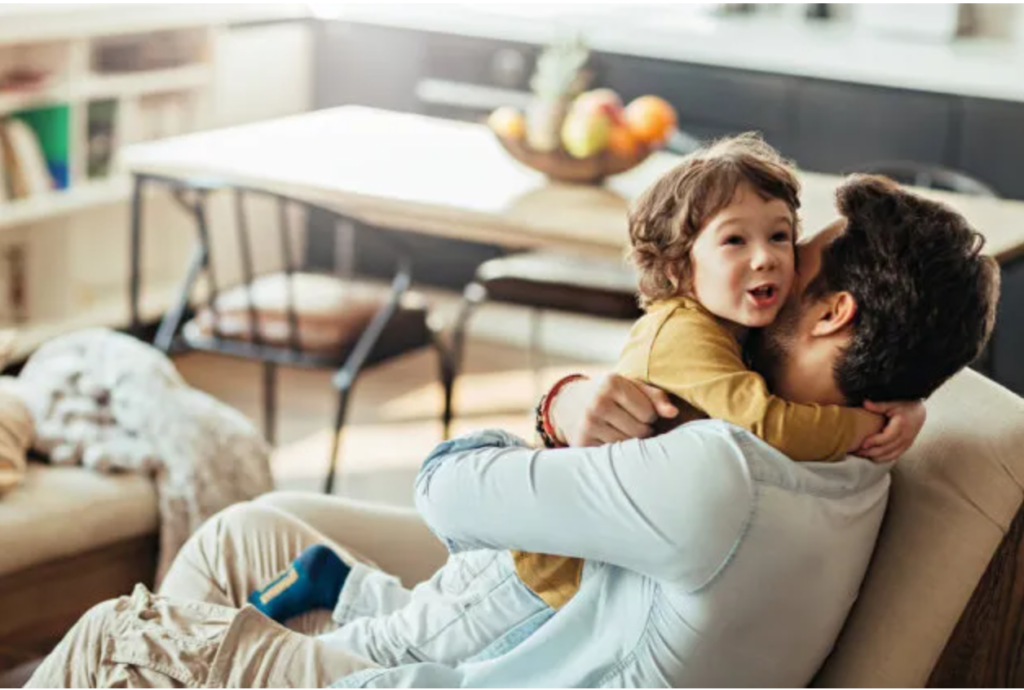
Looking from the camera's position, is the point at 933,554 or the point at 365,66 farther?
the point at 365,66

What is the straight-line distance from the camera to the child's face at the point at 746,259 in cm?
143

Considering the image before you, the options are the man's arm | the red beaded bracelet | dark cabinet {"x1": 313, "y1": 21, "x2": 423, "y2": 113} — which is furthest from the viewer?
dark cabinet {"x1": 313, "y1": 21, "x2": 423, "y2": 113}

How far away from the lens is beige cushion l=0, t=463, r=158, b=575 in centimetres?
239

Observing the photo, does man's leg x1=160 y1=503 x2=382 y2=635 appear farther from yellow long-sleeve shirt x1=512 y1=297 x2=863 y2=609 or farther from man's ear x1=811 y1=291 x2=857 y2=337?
man's ear x1=811 y1=291 x2=857 y2=337

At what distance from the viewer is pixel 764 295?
56.6 inches

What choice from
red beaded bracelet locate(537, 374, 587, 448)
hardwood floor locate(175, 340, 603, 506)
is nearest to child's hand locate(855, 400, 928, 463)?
red beaded bracelet locate(537, 374, 587, 448)

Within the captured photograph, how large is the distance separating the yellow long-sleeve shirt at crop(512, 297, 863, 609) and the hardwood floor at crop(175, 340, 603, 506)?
2.23 metres

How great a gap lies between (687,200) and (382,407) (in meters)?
2.96

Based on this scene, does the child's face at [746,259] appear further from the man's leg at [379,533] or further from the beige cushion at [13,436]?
the beige cushion at [13,436]

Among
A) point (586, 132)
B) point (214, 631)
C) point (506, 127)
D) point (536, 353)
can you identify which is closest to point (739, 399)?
point (214, 631)

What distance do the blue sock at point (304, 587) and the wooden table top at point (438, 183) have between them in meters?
1.28

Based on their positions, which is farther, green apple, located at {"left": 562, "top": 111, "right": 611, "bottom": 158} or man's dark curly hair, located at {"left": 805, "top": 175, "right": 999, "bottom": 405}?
green apple, located at {"left": 562, "top": 111, "right": 611, "bottom": 158}

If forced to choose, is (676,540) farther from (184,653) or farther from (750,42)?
(750,42)

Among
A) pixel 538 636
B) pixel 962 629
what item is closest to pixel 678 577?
pixel 538 636
